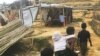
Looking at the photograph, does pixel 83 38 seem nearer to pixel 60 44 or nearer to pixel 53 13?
pixel 60 44

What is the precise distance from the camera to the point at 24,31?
15.9 metres

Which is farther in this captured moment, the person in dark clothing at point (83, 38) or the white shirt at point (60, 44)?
the person in dark clothing at point (83, 38)

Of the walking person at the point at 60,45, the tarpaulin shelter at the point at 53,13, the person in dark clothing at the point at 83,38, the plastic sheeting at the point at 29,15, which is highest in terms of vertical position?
the walking person at the point at 60,45

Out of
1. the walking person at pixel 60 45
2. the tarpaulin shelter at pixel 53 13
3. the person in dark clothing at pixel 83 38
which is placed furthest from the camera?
the tarpaulin shelter at pixel 53 13

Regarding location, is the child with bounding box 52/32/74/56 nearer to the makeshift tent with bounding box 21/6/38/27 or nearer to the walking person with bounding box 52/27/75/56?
the walking person with bounding box 52/27/75/56

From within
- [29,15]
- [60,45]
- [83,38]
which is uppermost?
[60,45]

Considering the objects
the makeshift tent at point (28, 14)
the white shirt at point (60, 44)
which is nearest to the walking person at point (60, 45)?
the white shirt at point (60, 44)

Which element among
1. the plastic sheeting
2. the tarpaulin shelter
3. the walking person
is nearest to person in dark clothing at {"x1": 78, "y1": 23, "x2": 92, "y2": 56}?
the walking person

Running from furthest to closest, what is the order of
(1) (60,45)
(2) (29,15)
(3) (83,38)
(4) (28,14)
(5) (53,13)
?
1. (5) (53,13)
2. (2) (29,15)
3. (4) (28,14)
4. (3) (83,38)
5. (1) (60,45)

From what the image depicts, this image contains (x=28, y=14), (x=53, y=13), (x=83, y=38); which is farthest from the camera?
(x=53, y=13)

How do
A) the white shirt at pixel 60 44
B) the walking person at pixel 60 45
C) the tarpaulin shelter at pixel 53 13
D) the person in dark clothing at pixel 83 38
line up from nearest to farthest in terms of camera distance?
the walking person at pixel 60 45 → the white shirt at pixel 60 44 → the person in dark clothing at pixel 83 38 → the tarpaulin shelter at pixel 53 13

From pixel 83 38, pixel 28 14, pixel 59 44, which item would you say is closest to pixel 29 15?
pixel 28 14

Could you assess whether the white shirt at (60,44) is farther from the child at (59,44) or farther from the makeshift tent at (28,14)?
the makeshift tent at (28,14)

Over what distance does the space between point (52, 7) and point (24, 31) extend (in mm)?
5583
